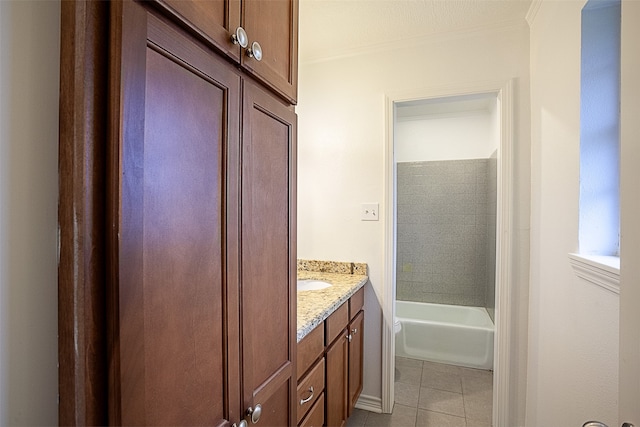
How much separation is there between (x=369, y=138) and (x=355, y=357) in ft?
4.79

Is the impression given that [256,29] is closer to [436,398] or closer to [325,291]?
[325,291]

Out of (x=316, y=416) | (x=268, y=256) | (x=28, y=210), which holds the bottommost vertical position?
(x=316, y=416)

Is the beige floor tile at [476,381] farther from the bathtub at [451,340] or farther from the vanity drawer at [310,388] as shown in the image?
the vanity drawer at [310,388]

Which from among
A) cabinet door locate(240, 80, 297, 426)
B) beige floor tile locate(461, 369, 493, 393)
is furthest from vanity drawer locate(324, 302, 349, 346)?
beige floor tile locate(461, 369, 493, 393)

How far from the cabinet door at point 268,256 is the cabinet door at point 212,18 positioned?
0.32 feet

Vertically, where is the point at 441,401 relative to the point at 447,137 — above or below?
below

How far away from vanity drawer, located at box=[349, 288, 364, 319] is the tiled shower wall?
63.9 inches

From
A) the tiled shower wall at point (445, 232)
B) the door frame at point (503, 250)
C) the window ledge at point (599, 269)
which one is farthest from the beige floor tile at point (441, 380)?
the window ledge at point (599, 269)

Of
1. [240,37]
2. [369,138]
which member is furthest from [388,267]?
[240,37]

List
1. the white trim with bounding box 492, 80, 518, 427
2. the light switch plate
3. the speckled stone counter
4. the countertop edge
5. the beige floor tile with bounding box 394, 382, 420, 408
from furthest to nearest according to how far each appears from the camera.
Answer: the beige floor tile with bounding box 394, 382, 420, 408
the light switch plate
the white trim with bounding box 492, 80, 518, 427
the speckled stone counter
the countertop edge

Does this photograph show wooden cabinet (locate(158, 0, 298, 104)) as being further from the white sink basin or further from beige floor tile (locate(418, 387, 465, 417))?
beige floor tile (locate(418, 387, 465, 417))

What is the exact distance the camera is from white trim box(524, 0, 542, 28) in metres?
1.62

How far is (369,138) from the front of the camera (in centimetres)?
213

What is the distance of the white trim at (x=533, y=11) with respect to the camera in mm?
1621
